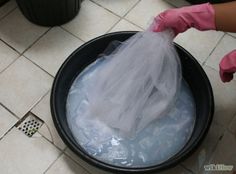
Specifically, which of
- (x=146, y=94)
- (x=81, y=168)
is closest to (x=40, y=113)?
(x=81, y=168)

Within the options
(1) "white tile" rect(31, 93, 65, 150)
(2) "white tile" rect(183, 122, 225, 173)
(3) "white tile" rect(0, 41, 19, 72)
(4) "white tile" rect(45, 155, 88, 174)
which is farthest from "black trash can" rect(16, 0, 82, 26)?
(2) "white tile" rect(183, 122, 225, 173)

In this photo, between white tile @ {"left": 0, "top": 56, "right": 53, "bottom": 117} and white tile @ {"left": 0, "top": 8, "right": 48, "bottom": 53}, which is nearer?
white tile @ {"left": 0, "top": 56, "right": 53, "bottom": 117}

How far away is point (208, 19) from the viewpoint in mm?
839

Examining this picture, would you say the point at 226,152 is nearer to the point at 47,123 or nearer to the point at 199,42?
the point at 199,42

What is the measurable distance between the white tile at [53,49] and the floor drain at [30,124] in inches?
7.0

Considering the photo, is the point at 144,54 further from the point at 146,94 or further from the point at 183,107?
the point at 183,107

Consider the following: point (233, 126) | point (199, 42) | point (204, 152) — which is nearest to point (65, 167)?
point (204, 152)

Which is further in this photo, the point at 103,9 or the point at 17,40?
the point at 103,9

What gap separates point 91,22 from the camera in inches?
52.1

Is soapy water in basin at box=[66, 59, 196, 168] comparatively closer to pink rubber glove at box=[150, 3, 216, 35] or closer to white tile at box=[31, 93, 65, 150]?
white tile at box=[31, 93, 65, 150]

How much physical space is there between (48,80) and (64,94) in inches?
5.7

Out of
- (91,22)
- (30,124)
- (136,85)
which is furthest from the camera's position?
(91,22)

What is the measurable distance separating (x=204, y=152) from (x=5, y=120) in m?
0.65

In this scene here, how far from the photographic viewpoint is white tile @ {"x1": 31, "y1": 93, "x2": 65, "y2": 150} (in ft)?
3.48
